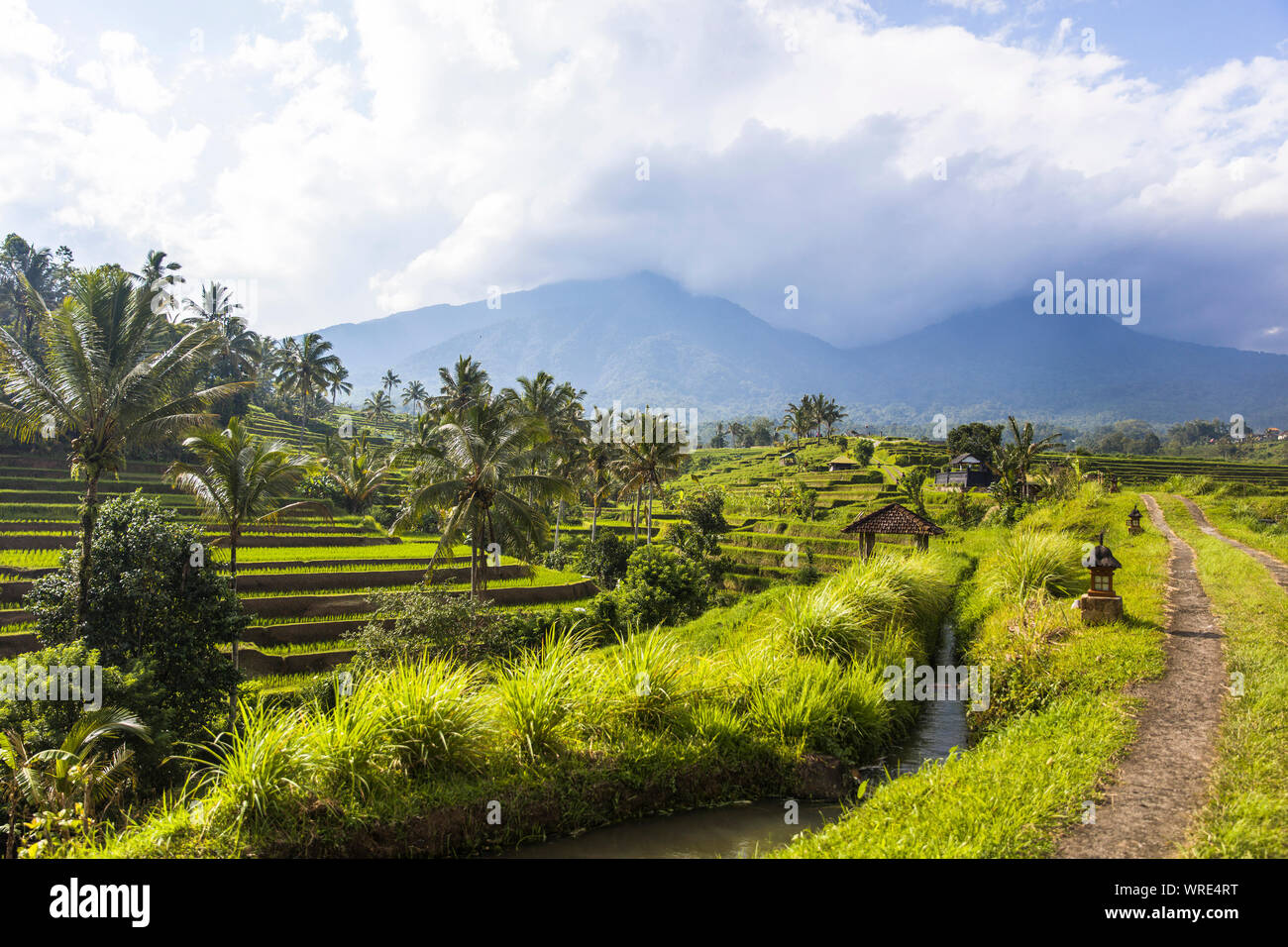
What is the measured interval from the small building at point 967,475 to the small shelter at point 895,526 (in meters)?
31.9

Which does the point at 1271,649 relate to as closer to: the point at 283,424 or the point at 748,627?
the point at 748,627

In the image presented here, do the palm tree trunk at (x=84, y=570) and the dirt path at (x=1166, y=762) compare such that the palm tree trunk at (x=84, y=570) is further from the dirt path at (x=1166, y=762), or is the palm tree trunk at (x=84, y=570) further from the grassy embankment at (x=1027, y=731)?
the dirt path at (x=1166, y=762)

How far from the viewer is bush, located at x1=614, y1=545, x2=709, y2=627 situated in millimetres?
23156

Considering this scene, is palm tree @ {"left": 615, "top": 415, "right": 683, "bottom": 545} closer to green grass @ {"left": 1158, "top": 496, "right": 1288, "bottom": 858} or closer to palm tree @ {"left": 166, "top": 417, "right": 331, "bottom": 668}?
palm tree @ {"left": 166, "top": 417, "right": 331, "bottom": 668}

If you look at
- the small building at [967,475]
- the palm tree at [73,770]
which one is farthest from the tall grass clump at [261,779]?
the small building at [967,475]

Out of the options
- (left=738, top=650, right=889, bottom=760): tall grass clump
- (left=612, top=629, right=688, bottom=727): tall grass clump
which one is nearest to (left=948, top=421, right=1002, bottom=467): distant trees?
(left=738, top=650, right=889, bottom=760): tall grass clump

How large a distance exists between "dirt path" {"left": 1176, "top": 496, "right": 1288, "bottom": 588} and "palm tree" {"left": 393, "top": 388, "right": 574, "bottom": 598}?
17.4 m

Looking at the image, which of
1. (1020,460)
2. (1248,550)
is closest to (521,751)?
(1248,550)

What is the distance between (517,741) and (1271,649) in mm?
10554

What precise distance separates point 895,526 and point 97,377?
2673cm

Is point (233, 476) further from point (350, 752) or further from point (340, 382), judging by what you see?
point (340, 382)
